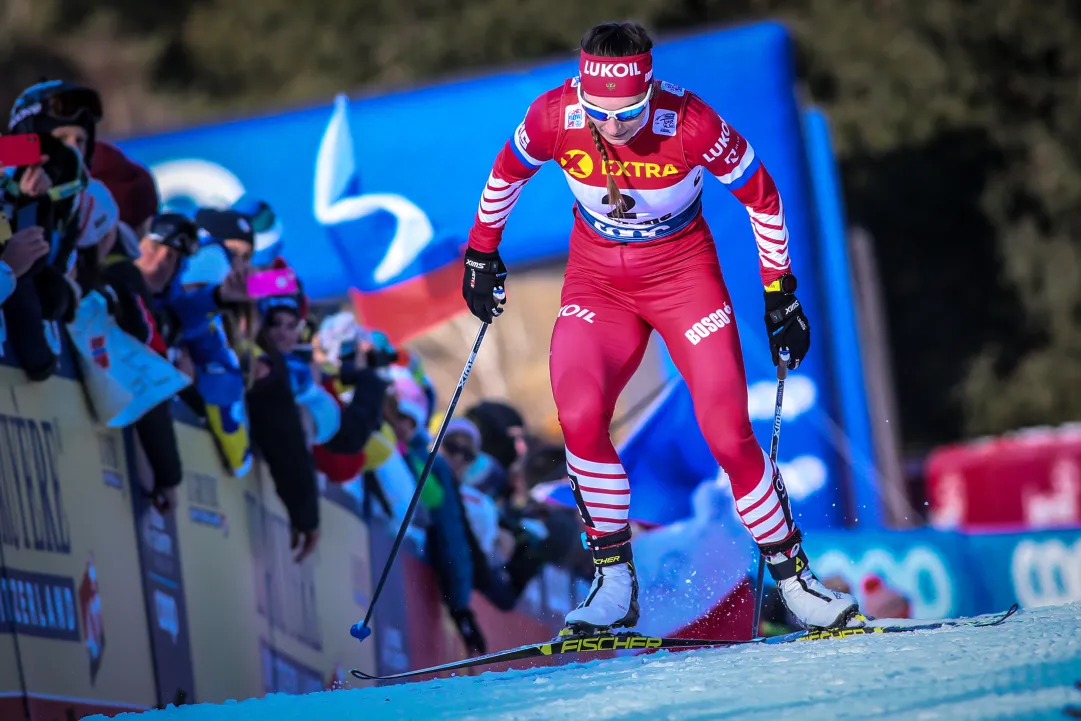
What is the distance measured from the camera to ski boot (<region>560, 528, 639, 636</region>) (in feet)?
18.4

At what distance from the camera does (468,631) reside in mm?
8344

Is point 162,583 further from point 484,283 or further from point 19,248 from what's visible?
point 484,283

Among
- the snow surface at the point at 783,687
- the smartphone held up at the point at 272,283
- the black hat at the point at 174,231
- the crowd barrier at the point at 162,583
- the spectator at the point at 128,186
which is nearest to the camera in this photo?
the snow surface at the point at 783,687

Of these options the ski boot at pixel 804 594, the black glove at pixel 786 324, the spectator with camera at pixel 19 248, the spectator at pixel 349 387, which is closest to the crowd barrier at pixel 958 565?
the spectator at pixel 349 387

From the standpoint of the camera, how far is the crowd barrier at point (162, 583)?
A: 5395 millimetres

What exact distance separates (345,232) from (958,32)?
19080 millimetres

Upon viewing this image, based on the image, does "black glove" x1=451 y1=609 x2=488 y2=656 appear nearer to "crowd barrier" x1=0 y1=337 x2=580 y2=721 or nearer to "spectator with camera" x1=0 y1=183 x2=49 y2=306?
"crowd barrier" x1=0 y1=337 x2=580 y2=721

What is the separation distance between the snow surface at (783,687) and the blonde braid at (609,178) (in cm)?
158

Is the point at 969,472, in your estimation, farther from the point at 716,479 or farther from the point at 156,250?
the point at 156,250

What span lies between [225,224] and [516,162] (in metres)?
2.09

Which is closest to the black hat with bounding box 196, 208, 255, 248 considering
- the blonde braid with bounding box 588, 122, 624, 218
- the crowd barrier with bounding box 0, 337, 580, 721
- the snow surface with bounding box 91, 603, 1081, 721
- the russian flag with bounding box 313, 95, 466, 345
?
the crowd barrier with bounding box 0, 337, 580, 721

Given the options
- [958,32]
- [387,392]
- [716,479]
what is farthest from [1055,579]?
[958,32]

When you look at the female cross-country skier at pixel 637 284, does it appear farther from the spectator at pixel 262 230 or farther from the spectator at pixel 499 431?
the spectator at pixel 499 431

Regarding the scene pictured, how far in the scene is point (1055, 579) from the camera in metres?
11.1
